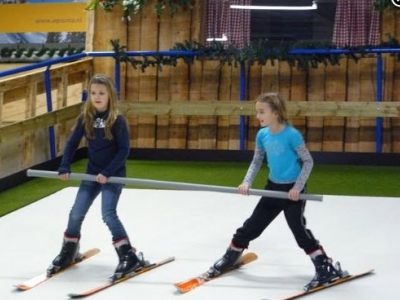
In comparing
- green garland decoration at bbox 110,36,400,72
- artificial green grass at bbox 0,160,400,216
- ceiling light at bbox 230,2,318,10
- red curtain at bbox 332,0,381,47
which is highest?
ceiling light at bbox 230,2,318,10

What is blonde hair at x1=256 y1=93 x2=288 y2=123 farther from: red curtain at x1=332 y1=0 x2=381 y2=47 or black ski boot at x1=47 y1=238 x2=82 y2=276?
red curtain at x1=332 y1=0 x2=381 y2=47

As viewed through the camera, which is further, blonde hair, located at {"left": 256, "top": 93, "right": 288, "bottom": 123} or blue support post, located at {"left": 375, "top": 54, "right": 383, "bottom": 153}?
blue support post, located at {"left": 375, "top": 54, "right": 383, "bottom": 153}

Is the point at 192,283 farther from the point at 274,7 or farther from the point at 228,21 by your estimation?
the point at 274,7

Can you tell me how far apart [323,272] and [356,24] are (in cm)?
575

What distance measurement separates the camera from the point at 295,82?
10641 mm

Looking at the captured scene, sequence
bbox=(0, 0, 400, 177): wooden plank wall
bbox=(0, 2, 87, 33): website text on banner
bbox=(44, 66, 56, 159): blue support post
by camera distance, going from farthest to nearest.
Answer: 1. bbox=(0, 2, 87, 33): website text on banner
2. bbox=(0, 0, 400, 177): wooden plank wall
3. bbox=(44, 66, 56, 159): blue support post

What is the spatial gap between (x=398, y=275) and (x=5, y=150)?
4.76 metres

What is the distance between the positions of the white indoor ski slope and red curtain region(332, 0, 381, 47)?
2873mm

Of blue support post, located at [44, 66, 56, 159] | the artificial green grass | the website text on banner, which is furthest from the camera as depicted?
the website text on banner

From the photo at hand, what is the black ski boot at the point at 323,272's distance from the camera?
5311 mm

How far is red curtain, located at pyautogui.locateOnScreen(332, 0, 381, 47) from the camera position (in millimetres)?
10422

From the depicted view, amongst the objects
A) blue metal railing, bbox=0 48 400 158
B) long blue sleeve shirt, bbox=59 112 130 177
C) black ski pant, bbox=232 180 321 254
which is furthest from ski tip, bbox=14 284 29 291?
blue metal railing, bbox=0 48 400 158

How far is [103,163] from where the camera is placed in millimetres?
5715

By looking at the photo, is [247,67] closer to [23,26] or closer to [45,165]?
[45,165]
